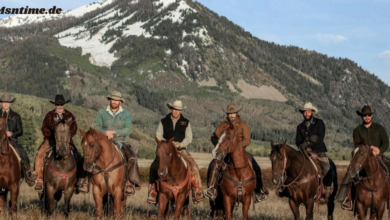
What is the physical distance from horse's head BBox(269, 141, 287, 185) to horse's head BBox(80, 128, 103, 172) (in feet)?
14.5

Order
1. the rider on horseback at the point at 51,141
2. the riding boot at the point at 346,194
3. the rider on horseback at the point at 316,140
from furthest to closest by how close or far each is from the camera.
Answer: the rider on horseback at the point at 316,140 < the rider on horseback at the point at 51,141 < the riding boot at the point at 346,194

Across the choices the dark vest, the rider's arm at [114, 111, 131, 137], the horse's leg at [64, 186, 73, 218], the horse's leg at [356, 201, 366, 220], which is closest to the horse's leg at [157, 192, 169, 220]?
the dark vest

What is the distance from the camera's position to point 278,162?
14.8 metres

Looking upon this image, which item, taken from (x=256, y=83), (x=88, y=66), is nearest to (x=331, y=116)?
(x=256, y=83)

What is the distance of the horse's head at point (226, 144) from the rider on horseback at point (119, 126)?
10.1 feet

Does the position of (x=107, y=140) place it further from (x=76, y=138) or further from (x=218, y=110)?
(x=218, y=110)

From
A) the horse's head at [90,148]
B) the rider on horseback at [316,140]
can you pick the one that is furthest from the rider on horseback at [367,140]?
the horse's head at [90,148]

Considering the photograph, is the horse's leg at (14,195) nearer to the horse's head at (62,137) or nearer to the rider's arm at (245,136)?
the horse's head at (62,137)

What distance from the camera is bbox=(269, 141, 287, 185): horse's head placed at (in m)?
14.6

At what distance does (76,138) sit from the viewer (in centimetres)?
4466

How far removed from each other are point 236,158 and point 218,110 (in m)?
145

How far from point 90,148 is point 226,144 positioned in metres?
3.28

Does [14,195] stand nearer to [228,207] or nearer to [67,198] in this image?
[67,198]

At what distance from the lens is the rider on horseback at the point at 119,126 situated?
1589 centimetres
